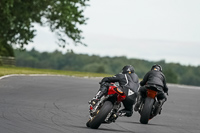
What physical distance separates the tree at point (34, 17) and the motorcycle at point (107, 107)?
3179cm

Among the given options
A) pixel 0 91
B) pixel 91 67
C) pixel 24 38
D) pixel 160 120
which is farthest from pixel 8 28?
pixel 91 67

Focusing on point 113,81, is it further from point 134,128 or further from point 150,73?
point 150,73

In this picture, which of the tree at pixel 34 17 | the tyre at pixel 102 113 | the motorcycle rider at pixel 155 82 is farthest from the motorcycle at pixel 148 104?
the tree at pixel 34 17

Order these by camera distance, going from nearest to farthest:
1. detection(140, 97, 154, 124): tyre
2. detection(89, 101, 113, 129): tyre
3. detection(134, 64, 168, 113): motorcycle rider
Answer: detection(89, 101, 113, 129): tyre → detection(140, 97, 154, 124): tyre → detection(134, 64, 168, 113): motorcycle rider

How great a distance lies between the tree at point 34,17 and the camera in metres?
45.8

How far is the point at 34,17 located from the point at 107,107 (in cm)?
3884

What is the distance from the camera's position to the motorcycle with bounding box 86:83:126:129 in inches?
435

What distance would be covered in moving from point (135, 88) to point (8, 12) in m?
32.7

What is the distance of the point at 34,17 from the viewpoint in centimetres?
4906

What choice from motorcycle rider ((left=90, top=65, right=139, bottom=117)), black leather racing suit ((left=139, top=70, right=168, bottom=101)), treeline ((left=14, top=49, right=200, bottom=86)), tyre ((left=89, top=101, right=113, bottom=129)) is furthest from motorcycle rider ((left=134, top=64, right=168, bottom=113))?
treeline ((left=14, top=49, right=200, bottom=86))

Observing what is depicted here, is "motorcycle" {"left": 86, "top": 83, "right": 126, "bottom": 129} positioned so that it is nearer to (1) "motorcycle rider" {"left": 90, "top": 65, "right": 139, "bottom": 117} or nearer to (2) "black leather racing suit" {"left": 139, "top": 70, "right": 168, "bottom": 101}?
(1) "motorcycle rider" {"left": 90, "top": 65, "right": 139, "bottom": 117}

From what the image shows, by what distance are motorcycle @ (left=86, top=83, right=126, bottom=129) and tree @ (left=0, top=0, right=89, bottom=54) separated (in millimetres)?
31789

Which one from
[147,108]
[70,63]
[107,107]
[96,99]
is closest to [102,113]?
[107,107]

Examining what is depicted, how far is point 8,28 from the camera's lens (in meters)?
46.8
